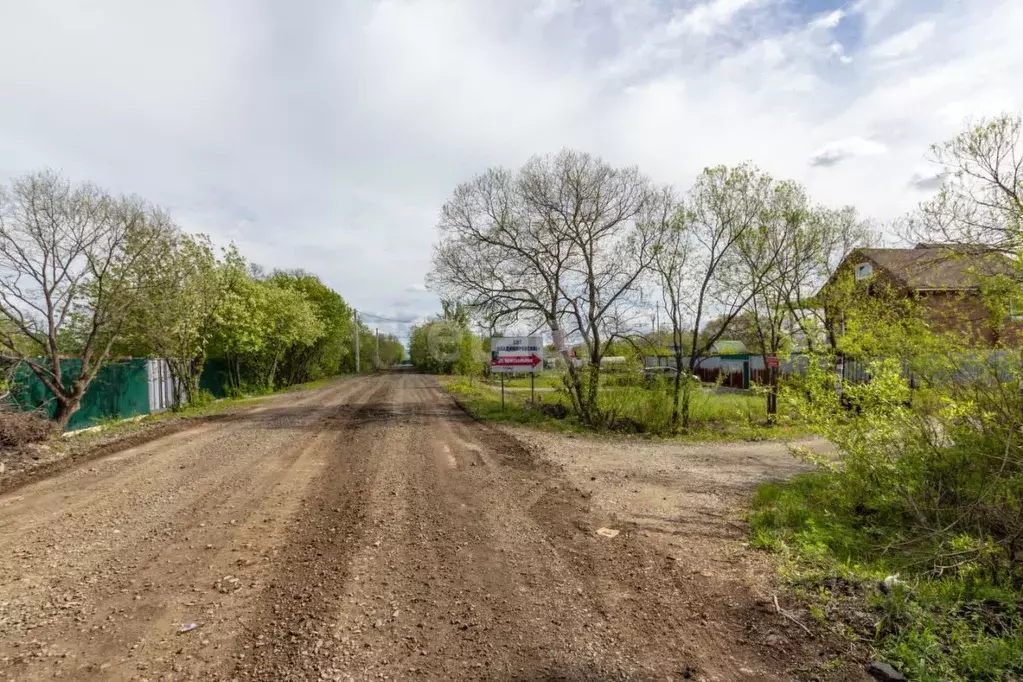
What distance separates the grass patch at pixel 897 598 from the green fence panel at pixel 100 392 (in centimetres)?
1357

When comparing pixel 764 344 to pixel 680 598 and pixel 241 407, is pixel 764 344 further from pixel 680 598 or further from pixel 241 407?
pixel 241 407

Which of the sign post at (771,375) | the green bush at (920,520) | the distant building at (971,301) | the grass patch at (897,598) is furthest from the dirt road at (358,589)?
the sign post at (771,375)

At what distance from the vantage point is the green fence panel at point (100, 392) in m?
10.8

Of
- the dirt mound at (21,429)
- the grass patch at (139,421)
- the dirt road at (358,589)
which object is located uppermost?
the dirt mound at (21,429)

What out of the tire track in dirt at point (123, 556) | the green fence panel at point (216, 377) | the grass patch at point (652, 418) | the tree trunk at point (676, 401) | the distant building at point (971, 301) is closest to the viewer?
the tire track in dirt at point (123, 556)

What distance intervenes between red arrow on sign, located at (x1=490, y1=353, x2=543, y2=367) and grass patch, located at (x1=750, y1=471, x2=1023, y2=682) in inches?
389

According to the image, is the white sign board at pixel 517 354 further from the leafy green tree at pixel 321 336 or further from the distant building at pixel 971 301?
the leafy green tree at pixel 321 336

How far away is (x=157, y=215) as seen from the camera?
44.6ft

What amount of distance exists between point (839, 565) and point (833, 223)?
13.2 m

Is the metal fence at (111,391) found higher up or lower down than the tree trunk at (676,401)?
higher up

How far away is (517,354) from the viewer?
15.2 meters

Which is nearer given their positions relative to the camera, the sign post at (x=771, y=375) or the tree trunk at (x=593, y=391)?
the tree trunk at (x=593, y=391)

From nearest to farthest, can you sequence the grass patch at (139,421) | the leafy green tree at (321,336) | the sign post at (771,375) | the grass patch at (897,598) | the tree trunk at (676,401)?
the grass patch at (897,598), the grass patch at (139,421), the tree trunk at (676,401), the sign post at (771,375), the leafy green tree at (321,336)

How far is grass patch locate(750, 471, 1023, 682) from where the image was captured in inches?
111
